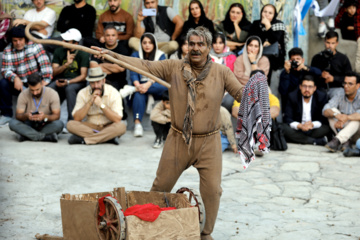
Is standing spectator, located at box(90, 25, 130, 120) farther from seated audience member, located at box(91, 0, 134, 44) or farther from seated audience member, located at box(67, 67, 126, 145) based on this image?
seated audience member, located at box(67, 67, 126, 145)

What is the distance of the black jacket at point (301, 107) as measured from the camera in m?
10.5

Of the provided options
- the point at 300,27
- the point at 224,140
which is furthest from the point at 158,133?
the point at 300,27

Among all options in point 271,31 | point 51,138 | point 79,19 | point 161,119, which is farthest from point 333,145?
point 79,19

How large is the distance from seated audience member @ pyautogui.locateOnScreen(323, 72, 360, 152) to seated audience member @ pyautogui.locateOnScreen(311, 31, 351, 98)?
57 centimetres

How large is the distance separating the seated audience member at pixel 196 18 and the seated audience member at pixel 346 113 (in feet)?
8.41

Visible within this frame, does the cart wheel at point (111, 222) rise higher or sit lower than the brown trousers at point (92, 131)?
higher

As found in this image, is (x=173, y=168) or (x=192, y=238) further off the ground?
(x=173, y=168)

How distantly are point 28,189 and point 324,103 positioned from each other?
533 centimetres

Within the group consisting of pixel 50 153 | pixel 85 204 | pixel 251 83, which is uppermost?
pixel 251 83

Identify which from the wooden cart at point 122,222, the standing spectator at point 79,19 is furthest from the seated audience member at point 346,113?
the wooden cart at point 122,222

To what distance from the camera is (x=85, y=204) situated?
17.4 ft

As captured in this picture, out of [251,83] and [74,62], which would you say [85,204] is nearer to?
[251,83]

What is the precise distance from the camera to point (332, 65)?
11.0 meters

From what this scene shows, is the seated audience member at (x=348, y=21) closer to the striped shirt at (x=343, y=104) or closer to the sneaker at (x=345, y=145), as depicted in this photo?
the striped shirt at (x=343, y=104)
